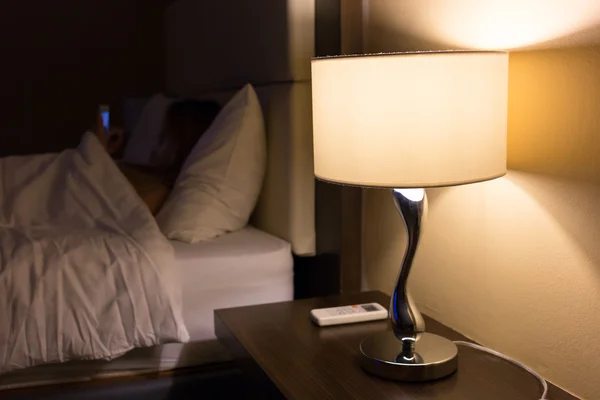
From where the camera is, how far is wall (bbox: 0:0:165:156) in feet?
13.9

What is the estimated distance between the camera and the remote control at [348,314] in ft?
4.89

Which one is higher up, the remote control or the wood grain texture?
the remote control

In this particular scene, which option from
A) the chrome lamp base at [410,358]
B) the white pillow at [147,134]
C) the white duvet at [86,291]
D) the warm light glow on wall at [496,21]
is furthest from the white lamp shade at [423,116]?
the white pillow at [147,134]

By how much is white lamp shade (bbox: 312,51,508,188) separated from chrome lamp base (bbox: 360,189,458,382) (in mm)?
130

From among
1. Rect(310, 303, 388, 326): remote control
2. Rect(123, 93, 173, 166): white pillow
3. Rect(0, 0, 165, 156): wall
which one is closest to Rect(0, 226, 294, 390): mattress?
Rect(310, 303, 388, 326): remote control

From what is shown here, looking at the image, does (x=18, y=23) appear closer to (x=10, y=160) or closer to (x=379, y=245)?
(x=10, y=160)

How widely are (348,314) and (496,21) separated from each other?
0.66 m

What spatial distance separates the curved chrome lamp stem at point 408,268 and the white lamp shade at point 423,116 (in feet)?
0.42

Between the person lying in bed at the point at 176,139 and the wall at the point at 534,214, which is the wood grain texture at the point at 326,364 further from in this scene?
the person lying in bed at the point at 176,139

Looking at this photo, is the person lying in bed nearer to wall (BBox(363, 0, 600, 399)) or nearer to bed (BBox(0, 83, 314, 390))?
bed (BBox(0, 83, 314, 390))

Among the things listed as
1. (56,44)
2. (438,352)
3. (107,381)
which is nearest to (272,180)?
(107,381)

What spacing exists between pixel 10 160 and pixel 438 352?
1502mm

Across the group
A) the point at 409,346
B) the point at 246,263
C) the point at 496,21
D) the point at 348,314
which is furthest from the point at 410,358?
the point at 246,263

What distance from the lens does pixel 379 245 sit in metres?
1.82
